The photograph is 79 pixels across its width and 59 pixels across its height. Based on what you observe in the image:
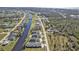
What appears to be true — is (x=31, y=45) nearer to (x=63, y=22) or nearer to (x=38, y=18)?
(x=38, y=18)

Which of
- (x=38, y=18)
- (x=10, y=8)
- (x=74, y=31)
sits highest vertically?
(x=10, y=8)

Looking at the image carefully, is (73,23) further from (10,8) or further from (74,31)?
(10,8)

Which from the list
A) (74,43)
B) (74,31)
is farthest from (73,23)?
(74,43)

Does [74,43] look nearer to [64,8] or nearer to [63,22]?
[63,22]

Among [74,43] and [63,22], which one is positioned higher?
[63,22]
